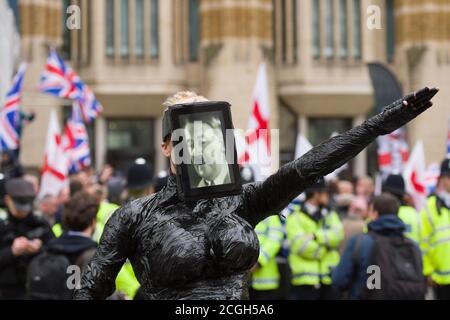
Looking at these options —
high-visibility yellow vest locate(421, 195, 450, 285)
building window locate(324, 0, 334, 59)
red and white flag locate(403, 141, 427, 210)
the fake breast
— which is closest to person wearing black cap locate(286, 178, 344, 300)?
high-visibility yellow vest locate(421, 195, 450, 285)

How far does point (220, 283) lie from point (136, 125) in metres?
20.6

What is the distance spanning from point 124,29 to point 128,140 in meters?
2.84

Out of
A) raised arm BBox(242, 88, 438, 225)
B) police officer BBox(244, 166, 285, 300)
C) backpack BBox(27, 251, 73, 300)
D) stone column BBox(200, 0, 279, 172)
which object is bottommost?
police officer BBox(244, 166, 285, 300)

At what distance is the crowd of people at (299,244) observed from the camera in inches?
236

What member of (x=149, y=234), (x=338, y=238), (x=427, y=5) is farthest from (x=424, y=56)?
(x=149, y=234)

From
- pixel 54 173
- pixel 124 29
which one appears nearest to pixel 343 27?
pixel 124 29

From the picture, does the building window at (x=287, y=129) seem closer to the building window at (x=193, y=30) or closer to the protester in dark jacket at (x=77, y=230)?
the building window at (x=193, y=30)

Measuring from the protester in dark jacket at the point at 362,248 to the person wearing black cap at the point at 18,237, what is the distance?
218cm

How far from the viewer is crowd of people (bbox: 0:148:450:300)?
600 cm

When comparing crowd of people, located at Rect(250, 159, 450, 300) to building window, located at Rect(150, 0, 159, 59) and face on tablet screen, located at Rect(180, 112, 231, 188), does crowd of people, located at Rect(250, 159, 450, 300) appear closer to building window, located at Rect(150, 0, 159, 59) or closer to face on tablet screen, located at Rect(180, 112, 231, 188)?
face on tablet screen, located at Rect(180, 112, 231, 188)

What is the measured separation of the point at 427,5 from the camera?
22.4 meters

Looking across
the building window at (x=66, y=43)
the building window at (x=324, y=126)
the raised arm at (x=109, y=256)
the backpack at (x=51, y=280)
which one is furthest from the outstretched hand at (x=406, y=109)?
the building window at (x=324, y=126)

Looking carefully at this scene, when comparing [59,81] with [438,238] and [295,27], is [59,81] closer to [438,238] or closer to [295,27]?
[438,238]
